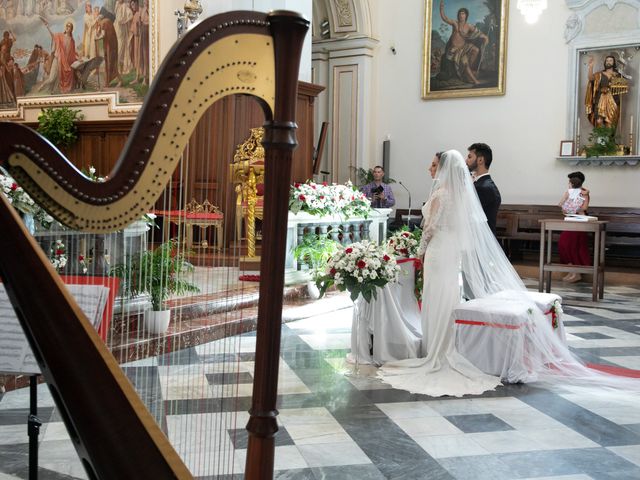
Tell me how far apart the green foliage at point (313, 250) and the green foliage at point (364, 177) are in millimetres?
5603

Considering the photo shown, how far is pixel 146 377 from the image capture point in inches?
201

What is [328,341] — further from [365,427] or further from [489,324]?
[365,427]

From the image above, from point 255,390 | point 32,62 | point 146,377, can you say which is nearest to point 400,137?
point 32,62

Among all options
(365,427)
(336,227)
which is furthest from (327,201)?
(365,427)

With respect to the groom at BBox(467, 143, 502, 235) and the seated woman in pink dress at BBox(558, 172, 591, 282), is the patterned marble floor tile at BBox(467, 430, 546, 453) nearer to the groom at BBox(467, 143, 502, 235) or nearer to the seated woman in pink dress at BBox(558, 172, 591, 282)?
the groom at BBox(467, 143, 502, 235)

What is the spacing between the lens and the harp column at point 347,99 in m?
15.6

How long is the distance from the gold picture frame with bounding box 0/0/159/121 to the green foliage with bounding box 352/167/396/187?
4.72m

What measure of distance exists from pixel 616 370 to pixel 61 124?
9.94 metres

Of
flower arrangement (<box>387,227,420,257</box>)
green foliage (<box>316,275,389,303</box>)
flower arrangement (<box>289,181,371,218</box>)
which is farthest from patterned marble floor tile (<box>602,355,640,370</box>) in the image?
flower arrangement (<box>289,181,371,218</box>)

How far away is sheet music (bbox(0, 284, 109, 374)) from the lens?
8.13 feet

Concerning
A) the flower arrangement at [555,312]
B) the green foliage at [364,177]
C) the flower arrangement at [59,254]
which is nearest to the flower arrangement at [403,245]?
the flower arrangement at [555,312]

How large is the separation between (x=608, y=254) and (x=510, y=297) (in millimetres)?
7568

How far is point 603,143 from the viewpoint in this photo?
42.9ft

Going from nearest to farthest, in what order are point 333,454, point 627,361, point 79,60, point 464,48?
point 333,454 < point 627,361 < point 79,60 < point 464,48
